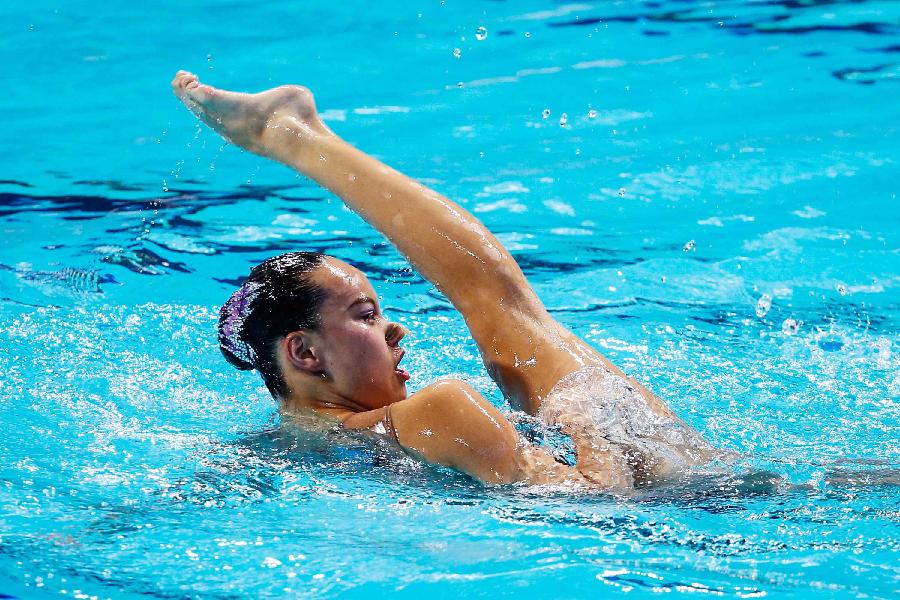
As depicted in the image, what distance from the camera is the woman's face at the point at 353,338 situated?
334 cm

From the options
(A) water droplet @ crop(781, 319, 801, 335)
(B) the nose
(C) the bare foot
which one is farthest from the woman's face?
(A) water droplet @ crop(781, 319, 801, 335)

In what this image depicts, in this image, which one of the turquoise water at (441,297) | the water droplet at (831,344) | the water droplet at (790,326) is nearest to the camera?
the turquoise water at (441,297)

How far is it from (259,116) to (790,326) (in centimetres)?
225


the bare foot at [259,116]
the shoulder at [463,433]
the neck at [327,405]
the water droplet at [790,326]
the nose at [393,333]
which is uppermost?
the bare foot at [259,116]

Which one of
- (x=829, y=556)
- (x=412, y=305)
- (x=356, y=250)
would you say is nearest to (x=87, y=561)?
(x=829, y=556)

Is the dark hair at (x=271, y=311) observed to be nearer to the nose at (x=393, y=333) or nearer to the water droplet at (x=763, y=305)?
the nose at (x=393, y=333)

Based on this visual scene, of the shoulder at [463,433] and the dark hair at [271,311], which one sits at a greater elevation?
the dark hair at [271,311]

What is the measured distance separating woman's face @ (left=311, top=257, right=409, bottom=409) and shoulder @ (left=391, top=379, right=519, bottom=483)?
0.27 metres

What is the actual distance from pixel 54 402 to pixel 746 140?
13.4ft

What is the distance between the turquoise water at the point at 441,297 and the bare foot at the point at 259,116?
2.90ft

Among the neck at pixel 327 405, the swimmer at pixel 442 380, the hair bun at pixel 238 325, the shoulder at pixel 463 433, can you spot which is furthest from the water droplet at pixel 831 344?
the hair bun at pixel 238 325

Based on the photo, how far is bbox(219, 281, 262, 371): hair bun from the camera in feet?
11.3

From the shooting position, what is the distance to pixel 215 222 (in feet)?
18.6

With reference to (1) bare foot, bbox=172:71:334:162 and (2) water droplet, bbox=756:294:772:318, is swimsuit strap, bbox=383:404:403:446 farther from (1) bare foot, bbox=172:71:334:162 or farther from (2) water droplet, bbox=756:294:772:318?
(2) water droplet, bbox=756:294:772:318
